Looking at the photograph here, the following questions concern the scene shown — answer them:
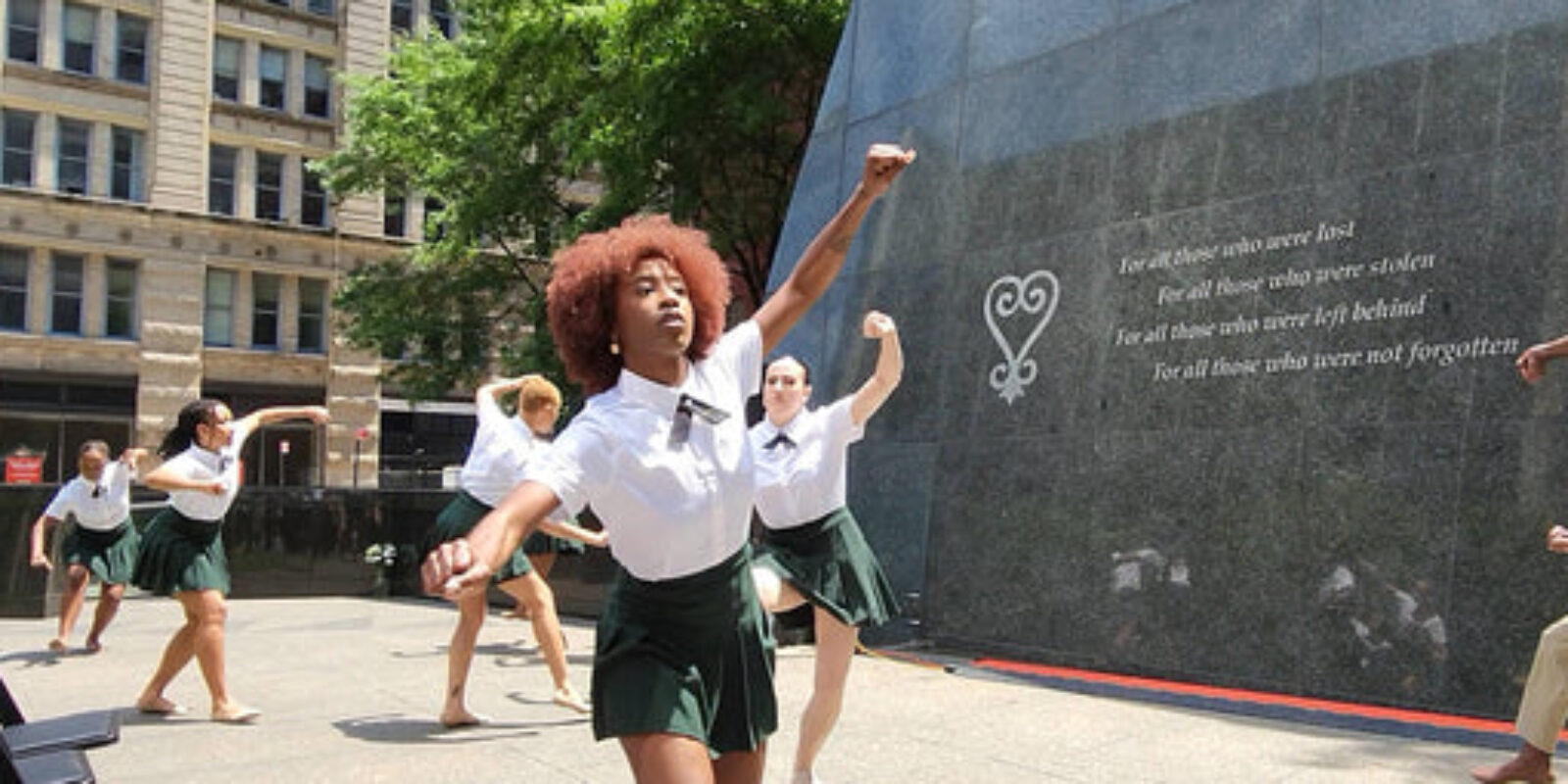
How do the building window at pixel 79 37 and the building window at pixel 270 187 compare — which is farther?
the building window at pixel 270 187

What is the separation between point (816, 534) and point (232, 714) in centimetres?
385

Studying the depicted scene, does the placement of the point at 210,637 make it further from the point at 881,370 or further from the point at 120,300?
the point at 120,300

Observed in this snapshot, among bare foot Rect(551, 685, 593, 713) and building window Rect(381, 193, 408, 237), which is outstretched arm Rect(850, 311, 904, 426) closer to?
bare foot Rect(551, 685, 593, 713)

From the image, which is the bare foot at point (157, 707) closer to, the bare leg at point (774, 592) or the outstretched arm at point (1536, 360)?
the bare leg at point (774, 592)

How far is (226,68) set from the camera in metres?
38.2

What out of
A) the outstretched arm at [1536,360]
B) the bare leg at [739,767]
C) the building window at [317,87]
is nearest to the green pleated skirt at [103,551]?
the bare leg at [739,767]

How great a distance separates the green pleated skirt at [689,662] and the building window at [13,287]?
1447 inches

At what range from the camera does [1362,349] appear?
24.9ft

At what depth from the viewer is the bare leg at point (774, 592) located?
17.8ft

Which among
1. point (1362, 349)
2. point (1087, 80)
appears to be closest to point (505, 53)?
point (1087, 80)

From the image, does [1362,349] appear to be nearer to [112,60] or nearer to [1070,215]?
[1070,215]

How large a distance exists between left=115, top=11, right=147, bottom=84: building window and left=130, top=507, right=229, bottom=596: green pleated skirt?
33588 millimetres

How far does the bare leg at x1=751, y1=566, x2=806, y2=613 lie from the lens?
5426mm

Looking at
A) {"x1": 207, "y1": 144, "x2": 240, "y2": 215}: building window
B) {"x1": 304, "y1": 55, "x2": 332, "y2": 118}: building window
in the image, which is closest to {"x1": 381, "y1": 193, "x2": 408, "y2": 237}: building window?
{"x1": 304, "y1": 55, "x2": 332, "y2": 118}: building window
